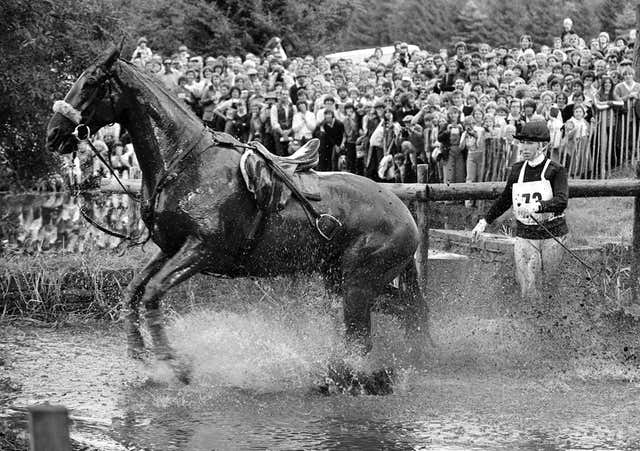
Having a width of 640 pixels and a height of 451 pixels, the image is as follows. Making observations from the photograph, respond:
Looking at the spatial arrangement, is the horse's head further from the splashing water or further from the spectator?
the spectator

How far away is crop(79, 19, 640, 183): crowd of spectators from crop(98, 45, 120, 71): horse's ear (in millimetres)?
5281

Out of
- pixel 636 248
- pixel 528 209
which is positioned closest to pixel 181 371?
pixel 528 209

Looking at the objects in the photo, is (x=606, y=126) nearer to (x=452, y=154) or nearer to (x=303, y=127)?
(x=452, y=154)

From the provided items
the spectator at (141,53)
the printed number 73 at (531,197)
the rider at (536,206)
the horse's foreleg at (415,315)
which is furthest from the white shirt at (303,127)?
the horse's foreleg at (415,315)

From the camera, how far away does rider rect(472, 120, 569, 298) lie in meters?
9.21

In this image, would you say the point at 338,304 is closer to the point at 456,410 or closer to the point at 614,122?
the point at 456,410

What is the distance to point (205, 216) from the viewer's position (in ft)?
25.1

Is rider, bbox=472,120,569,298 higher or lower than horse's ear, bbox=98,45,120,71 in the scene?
lower

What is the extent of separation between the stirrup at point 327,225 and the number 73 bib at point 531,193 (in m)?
1.99

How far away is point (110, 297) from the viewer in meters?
10.1

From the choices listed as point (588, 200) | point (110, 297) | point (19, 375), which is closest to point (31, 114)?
point (110, 297)

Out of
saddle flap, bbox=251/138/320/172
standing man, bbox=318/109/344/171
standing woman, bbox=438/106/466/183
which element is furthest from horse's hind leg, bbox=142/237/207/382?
standing man, bbox=318/109/344/171

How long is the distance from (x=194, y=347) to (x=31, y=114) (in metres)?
3.72

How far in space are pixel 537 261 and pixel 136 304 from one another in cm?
350
